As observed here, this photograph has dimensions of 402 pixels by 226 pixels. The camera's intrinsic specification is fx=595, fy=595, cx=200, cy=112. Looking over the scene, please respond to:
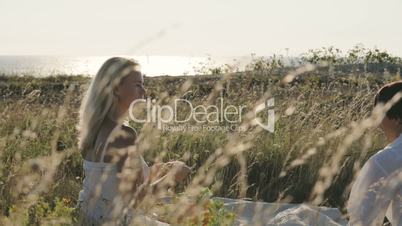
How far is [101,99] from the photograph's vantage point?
311 cm

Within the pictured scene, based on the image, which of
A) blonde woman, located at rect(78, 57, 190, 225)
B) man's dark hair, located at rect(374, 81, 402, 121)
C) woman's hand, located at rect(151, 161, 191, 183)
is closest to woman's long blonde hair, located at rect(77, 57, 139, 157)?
blonde woman, located at rect(78, 57, 190, 225)

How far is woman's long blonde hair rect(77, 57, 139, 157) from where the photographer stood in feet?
9.87

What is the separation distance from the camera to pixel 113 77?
9.95 feet

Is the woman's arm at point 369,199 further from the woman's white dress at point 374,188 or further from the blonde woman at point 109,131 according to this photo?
the blonde woman at point 109,131

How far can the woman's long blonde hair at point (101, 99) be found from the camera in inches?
118

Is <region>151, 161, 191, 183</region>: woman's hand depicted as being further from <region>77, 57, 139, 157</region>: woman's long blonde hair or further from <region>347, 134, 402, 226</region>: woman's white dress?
<region>347, 134, 402, 226</region>: woman's white dress

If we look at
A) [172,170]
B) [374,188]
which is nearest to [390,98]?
[374,188]

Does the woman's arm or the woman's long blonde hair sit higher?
the woman's long blonde hair

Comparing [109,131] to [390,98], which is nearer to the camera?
[390,98]

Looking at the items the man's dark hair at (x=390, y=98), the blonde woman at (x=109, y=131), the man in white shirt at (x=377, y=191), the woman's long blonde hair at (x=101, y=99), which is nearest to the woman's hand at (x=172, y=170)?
the blonde woman at (x=109, y=131)

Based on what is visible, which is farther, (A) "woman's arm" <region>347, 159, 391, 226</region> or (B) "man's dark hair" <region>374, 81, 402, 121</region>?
(B) "man's dark hair" <region>374, 81, 402, 121</region>

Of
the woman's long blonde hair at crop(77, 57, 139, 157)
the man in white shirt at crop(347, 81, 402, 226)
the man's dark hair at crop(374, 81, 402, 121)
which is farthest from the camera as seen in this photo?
the woman's long blonde hair at crop(77, 57, 139, 157)

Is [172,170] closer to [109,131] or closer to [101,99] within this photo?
[109,131]

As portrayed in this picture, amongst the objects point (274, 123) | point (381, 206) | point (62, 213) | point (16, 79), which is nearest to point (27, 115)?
point (274, 123)
